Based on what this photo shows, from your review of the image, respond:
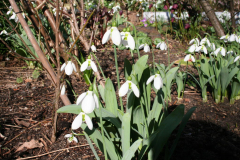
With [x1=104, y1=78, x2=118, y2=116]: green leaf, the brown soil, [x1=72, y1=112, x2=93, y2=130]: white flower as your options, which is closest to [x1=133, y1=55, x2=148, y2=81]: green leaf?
[x1=104, y1=78, x2=118, y2=116]: green leaf

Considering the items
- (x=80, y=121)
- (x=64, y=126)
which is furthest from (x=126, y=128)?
(x=64, y=126)

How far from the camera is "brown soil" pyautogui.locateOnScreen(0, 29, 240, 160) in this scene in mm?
1566

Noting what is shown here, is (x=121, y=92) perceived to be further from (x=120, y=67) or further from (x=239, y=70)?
(x=120, y=67)

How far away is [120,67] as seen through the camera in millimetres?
3318

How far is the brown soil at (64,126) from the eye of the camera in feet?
5.14

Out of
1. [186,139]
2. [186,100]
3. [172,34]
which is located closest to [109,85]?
[186,139]

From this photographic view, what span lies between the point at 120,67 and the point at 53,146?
1.96 m

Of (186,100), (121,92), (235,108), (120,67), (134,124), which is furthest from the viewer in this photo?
(120,67)

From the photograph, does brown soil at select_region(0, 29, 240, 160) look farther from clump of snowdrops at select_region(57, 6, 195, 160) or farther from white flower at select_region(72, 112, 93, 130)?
white flower at select_region(72, 112, 93, 130)

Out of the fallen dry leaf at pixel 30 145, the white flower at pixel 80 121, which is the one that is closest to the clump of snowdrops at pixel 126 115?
the white flower at pixel 80 121

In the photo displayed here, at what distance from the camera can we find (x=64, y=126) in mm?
1871

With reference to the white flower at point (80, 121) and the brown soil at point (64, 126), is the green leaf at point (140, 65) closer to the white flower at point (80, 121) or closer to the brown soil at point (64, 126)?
the white flower at point (80, 121)

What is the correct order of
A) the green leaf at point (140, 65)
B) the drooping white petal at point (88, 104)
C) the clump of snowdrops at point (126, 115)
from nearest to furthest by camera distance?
the drooping white petal at point (88, 104) → the clump of snowdrops at point (126, 115) → the green leaf at point (140, 65)

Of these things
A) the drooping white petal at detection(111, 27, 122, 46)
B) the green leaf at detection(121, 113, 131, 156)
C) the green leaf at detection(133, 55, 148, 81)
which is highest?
the drooping white petal at detection(111, 27, 122, 46)
